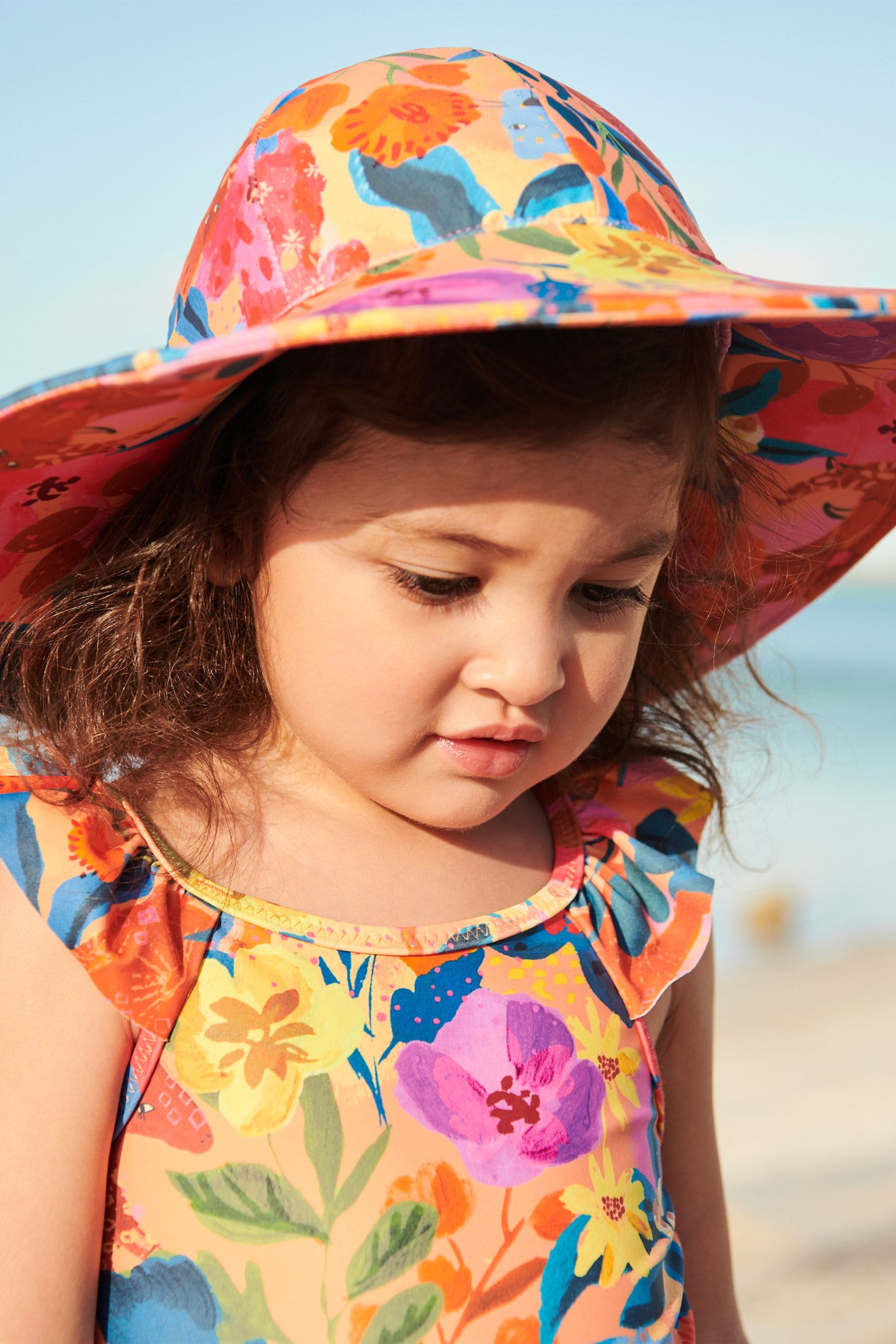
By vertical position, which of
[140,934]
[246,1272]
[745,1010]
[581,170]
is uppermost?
[581,170]

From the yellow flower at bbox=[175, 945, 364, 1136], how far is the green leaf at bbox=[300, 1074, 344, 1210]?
0.01m

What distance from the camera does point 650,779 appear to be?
1.53m

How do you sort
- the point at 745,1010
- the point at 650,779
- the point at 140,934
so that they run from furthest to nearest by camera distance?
the point at 745,1010 < the point at 650,779 < the point at 140,934

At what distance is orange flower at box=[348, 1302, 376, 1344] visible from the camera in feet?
3.43

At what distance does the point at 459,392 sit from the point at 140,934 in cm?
56

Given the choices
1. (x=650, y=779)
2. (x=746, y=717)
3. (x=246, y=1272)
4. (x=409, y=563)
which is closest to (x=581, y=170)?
(x=409, y=563)

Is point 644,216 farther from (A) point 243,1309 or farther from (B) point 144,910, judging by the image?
(A) point 243,1309

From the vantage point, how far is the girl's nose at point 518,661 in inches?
41.1

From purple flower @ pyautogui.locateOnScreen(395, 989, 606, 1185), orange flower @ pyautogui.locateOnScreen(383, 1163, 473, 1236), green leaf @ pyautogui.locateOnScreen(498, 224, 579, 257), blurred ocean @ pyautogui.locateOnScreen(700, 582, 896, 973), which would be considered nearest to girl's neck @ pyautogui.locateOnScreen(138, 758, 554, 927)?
purple flower @ pyautogui.locateOnScreen(395, 989, 606, 1185)

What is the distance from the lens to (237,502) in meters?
1.16

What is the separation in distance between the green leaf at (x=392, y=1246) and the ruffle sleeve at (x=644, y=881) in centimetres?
31

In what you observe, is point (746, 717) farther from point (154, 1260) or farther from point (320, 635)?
point (154, 1260)

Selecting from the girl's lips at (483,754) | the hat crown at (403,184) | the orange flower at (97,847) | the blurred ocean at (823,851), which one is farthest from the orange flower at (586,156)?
the blurred ocean at (823,851)

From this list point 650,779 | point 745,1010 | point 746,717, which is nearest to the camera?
point 650,779
